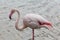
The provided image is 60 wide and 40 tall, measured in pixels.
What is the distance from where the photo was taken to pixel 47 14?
12.7ft

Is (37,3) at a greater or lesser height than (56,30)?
greater

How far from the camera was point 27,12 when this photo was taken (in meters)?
3.88

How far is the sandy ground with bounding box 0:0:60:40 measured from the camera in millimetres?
3170

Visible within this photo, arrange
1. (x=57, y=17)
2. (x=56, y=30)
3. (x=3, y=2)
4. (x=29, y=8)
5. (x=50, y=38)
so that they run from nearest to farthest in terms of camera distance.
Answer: (x=50, y=38), (x=56, y=30), (x=57, y=17), (x=29, y=8), (x=3, y=2)

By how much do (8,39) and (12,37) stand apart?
0.08 metres

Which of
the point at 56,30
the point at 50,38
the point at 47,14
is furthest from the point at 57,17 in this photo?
the point at 50,38

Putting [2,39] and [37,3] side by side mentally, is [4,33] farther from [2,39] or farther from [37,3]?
[37,3]

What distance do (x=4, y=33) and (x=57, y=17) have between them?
111 centimetres

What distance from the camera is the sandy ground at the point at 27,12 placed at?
3170 millimetres

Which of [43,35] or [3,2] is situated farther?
[3,2]

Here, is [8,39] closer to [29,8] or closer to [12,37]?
[12,37]

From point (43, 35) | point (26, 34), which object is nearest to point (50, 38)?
point (43, 35)

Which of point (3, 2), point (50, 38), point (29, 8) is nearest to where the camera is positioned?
point (50, 38)

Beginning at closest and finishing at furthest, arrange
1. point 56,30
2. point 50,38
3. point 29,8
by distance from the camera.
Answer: point 50,38 → point 56,30 → point 29,8
